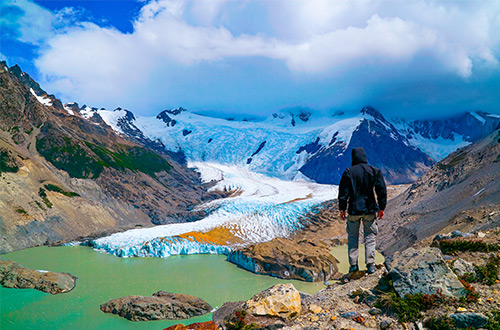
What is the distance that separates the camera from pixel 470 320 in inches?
193

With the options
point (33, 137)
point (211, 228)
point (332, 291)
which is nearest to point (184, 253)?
point (211, 228)

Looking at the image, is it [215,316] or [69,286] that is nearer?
[215,316]

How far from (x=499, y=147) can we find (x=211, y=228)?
3652 centimetres

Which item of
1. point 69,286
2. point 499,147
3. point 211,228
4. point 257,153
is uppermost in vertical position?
point 257,153

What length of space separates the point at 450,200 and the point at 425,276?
3364 centimetres

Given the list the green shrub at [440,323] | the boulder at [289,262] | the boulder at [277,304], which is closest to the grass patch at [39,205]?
the boulder at [289,262]

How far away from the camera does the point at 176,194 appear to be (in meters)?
88.8

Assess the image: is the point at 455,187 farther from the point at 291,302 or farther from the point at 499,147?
the point at 291,302

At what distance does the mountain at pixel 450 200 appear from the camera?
1008 inches

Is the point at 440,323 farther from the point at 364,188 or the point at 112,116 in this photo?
the point at 112,116

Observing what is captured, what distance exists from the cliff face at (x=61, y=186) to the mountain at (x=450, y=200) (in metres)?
39.3

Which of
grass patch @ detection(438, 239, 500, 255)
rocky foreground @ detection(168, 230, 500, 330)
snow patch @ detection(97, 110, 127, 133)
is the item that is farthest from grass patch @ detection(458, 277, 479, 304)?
snow patch @ detection(97, 110, 127, 133)

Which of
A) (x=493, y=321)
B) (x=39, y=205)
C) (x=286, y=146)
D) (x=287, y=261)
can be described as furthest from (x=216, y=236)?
(x=286, y=146)

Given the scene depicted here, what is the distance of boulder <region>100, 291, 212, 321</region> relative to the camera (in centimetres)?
1936
